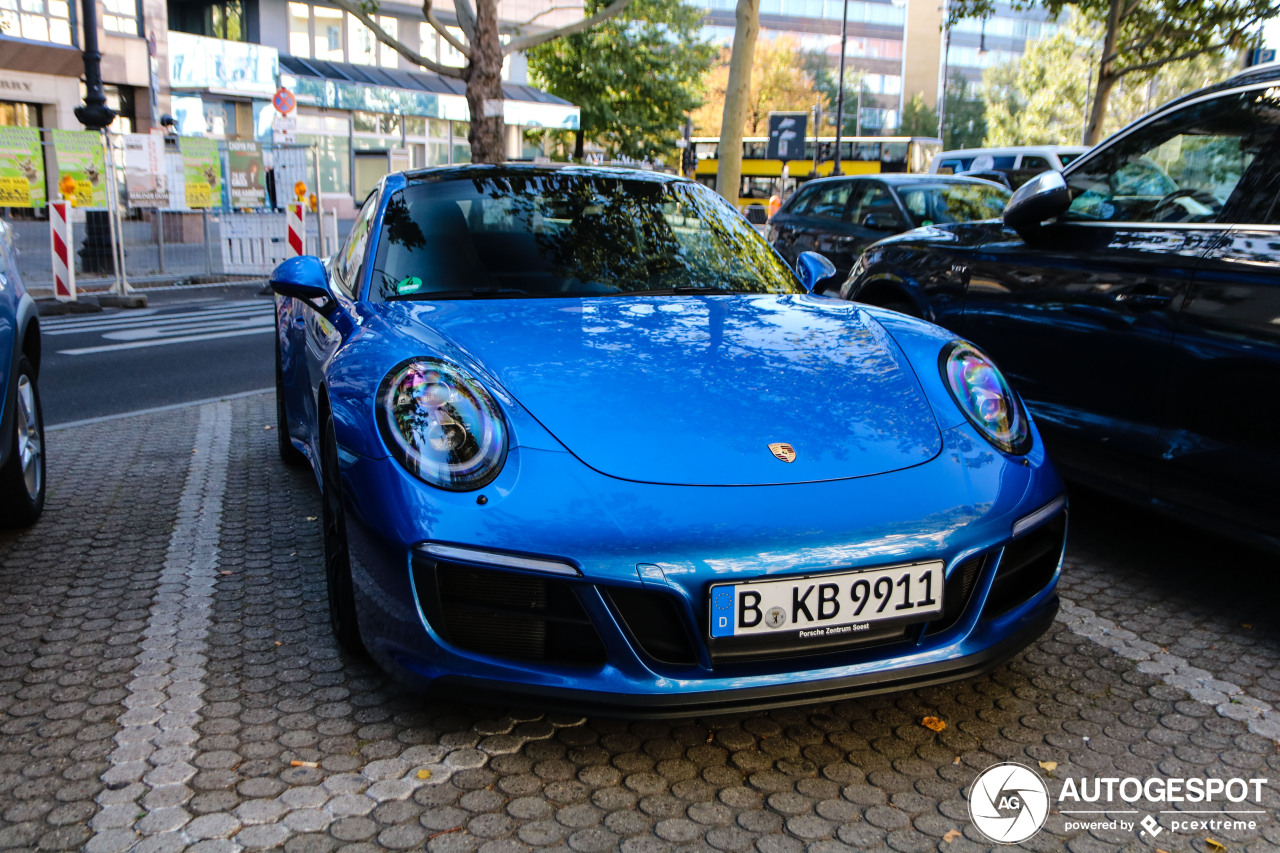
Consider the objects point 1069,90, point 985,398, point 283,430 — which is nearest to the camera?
point 985,398

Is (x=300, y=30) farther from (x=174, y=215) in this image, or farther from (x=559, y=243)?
(x=559, y=243)

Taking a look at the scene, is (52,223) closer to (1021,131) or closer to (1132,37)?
(1132,37)

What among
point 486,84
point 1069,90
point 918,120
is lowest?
point 486,84

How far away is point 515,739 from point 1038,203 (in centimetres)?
260

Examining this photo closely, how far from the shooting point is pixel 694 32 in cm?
4094

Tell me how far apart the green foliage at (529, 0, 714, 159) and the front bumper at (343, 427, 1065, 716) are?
36.2 metres

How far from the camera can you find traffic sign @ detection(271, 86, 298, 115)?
15.2 metres

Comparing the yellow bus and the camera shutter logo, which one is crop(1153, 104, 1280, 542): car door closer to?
the camera shutter logo

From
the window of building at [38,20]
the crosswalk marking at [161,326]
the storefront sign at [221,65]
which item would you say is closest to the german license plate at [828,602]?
the crosswalk marking at [161,326]

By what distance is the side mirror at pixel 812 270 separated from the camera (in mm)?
4020

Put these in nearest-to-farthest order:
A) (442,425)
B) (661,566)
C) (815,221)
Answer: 1. (661,566)
2. (442,425)
3. (815,221)

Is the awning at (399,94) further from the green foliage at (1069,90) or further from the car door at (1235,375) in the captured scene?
the car door at (1235,375)

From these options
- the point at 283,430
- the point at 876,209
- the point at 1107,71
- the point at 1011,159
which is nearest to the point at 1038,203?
the point at 283,430

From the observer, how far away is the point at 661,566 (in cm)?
229
